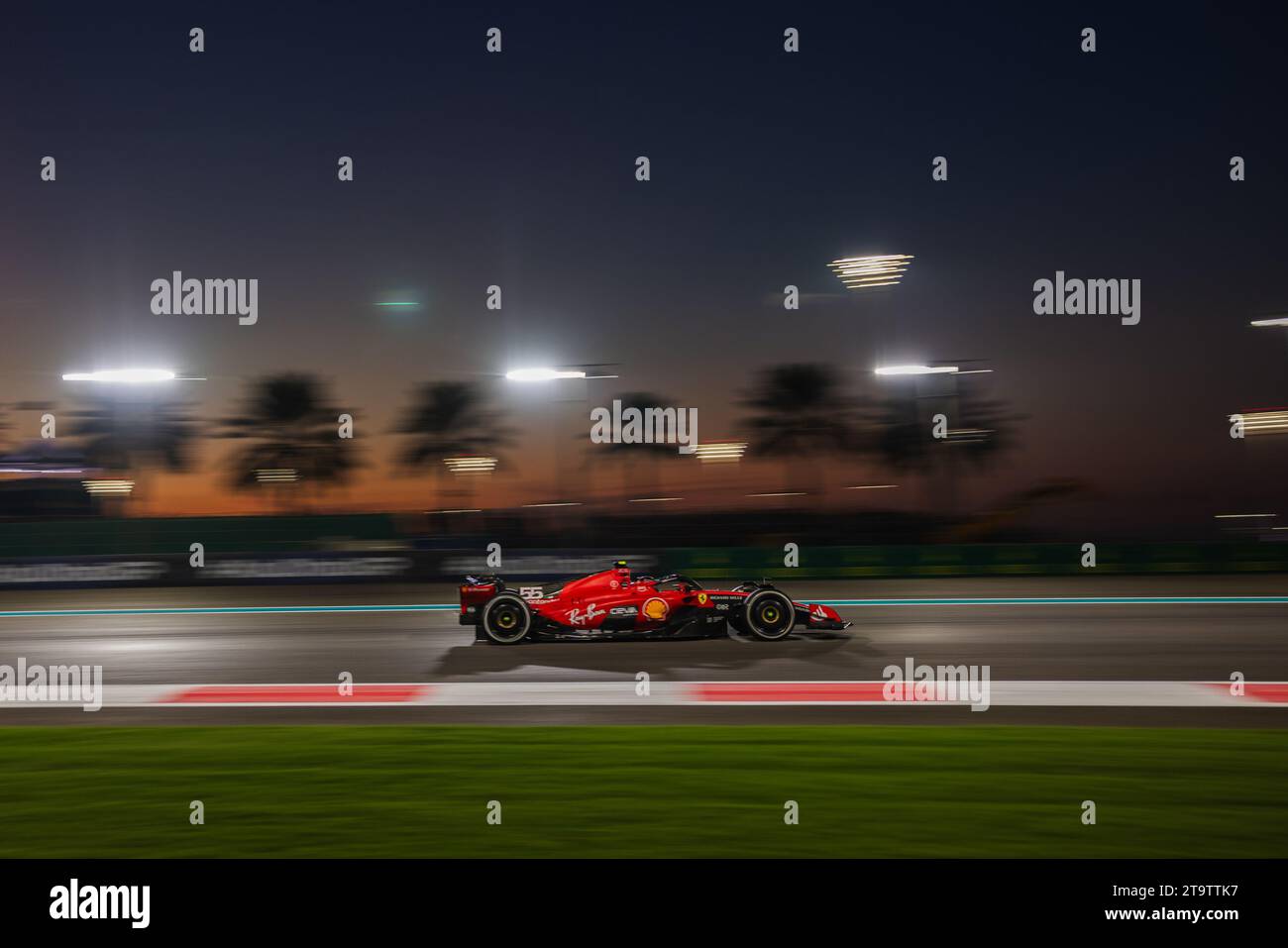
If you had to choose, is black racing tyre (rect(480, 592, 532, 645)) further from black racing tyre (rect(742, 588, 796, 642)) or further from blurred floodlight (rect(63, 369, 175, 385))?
blurred floodlight (rect(63, 369, 175, 385))

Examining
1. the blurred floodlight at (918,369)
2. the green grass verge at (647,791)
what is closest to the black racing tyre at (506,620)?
the green grass verge at (647,791)

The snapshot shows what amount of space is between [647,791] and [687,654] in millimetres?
5145

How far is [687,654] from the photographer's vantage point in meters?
10.6

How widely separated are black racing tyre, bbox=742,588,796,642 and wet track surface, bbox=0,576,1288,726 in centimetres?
18

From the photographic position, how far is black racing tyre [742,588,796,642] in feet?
36.6

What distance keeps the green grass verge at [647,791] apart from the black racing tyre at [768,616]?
13.0ft

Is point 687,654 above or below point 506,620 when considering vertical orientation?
below

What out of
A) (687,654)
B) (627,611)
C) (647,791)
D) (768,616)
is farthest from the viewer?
(768,616)

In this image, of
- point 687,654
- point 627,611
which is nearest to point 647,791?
point 687,654

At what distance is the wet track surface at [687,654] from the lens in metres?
7.95

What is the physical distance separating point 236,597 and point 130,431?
1626 cm

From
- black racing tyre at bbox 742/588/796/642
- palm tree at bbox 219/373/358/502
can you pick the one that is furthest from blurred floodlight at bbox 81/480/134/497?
black racing tyre at bbox 742/588/796/642

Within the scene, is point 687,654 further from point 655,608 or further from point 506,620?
point 506,620
